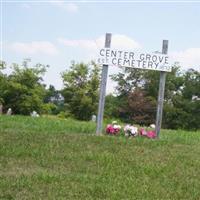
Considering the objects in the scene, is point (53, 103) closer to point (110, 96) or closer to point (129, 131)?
point (110, 96)

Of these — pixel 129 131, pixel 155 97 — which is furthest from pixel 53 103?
pixel 129 131

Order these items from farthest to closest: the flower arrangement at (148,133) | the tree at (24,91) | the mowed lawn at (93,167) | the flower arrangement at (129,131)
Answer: the tree at (24,91) < the flower arrangement at (148,133) < the flower arrangement at (129,131) < the mowed lawn at (93,167)

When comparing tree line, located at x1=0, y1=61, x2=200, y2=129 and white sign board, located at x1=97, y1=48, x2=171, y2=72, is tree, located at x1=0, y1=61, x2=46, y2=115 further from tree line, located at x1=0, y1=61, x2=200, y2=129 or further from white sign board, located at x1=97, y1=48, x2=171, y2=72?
white sign board, located at x1=97, y1=48, x2=171, y2=72

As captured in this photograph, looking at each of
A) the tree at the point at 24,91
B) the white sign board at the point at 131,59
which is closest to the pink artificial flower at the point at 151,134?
the white sign board at the point at 131,59

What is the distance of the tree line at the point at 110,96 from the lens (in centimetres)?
3234

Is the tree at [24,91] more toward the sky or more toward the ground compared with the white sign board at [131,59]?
more toward the ground

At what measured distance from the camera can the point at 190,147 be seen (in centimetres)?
856

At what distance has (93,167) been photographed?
21.4 feet

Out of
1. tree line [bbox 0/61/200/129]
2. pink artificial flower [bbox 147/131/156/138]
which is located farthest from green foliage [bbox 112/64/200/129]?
pink artificial flower [bbox 147/131/156/138]

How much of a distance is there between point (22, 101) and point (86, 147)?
25.0 m

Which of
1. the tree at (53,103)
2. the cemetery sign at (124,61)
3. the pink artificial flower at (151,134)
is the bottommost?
the tree at (53,103)

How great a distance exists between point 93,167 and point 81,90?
26.8 metres

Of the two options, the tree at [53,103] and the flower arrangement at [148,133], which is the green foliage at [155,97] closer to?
the tree at [53,103]

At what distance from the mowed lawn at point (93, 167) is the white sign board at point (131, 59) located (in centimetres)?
145
